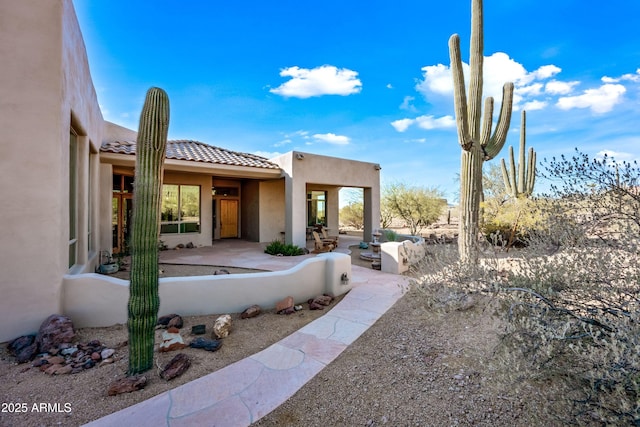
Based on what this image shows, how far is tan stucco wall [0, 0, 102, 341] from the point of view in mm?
4457

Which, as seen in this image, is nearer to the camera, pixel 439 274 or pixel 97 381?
pixel 97 381

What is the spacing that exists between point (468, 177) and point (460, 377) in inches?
218

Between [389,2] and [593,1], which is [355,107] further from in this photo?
[593,1]

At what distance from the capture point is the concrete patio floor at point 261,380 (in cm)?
283

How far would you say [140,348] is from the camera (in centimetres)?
355

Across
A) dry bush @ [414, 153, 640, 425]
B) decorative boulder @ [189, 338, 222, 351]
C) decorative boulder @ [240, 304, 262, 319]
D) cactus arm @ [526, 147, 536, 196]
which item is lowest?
decorative boulder @ [189, 338, 222, 351]

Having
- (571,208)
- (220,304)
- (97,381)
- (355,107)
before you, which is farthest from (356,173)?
(97,381)

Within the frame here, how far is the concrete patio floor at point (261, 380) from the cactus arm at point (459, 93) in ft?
15.0

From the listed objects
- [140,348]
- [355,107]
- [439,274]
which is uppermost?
[355,107]

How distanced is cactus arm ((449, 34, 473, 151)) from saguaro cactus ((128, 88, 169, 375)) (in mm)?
6998

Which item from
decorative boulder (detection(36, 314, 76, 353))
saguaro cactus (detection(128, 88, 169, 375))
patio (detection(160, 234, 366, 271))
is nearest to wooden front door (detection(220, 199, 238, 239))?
patio (detection(160, 234, 366, 271))

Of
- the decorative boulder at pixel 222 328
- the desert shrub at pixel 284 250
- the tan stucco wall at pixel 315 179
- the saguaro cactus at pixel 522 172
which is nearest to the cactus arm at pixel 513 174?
the saguaro cactus at pixel 522 172

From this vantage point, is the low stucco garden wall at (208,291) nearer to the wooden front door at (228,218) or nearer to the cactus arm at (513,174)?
the wooden front door at (228,218)

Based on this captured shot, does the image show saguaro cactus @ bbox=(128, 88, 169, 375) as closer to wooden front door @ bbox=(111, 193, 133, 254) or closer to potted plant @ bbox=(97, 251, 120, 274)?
potted plant @ bbox=(97, 251, 120, 274)
